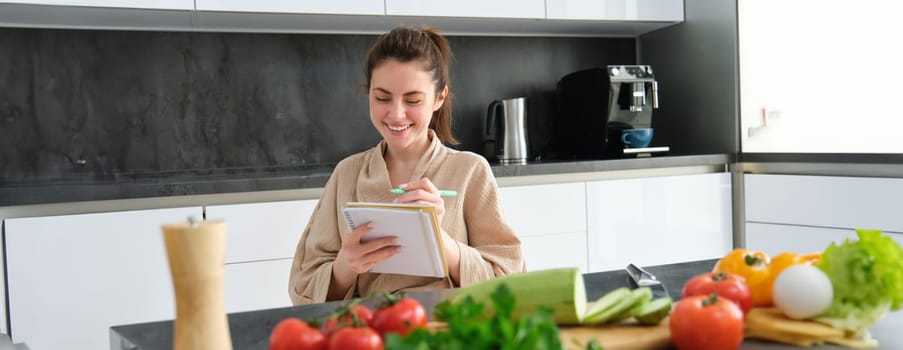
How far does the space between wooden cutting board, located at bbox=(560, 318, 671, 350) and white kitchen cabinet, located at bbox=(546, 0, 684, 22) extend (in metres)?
2.27

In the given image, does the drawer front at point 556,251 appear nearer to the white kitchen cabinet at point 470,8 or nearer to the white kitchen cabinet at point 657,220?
the white kitchen cabinet at point 657,220

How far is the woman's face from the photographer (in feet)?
5.53

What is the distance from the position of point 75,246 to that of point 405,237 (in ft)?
4.10

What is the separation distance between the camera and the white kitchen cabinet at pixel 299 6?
2602 millimetres

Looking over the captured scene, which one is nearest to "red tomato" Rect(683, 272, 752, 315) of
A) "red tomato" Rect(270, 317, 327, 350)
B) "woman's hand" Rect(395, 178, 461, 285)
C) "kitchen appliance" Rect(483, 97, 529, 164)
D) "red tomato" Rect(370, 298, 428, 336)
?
"red tomato" Rect(370, 298, 428, 336)

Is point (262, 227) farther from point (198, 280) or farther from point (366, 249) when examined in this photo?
point (198, 280)

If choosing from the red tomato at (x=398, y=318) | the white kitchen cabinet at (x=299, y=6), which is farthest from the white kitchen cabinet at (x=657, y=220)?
the red tomato at (x=398, y=318)

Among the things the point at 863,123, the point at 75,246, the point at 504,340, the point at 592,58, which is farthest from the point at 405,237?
the point at 592,58

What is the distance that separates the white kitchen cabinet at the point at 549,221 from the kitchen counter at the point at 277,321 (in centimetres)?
139

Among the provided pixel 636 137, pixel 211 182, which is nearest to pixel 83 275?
pixel 211 182

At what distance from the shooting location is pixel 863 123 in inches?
112

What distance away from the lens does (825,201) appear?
2.73m

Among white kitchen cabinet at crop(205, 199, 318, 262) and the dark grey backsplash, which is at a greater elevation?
the dark grey backsplash

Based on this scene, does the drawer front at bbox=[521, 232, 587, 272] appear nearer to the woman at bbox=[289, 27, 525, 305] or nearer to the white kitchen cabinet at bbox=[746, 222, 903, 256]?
the white kitchen cabinet at bbox=[746, 222, 903, 256]
